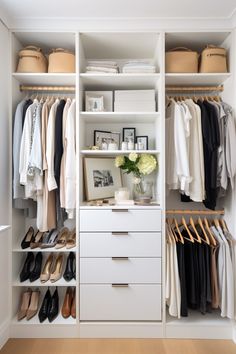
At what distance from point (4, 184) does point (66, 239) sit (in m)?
0.73

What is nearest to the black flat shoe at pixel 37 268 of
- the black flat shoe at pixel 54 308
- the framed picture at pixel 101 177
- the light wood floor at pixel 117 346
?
the black flat shoe at pixel 54 308

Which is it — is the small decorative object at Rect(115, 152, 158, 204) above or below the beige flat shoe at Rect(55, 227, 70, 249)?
above

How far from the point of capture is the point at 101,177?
2.26 m

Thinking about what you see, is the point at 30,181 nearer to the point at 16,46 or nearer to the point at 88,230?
the point at 88,230

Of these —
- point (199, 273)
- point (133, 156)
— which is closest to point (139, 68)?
point (133, 156)

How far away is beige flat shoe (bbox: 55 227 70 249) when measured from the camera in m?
2.13

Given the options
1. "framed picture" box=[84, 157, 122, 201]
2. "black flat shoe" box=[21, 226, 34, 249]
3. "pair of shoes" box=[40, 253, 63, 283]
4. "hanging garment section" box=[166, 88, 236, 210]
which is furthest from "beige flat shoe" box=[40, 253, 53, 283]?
"hanging garment section" box=[166, 88, 236, 210]

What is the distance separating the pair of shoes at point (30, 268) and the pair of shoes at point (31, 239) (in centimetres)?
16

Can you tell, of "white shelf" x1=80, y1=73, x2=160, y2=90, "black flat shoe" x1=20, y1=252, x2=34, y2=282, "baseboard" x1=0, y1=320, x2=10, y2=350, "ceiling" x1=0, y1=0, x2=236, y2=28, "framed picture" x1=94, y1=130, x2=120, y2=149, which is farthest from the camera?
"framed picture" x1=94, y1=130, x2=120, y2=149

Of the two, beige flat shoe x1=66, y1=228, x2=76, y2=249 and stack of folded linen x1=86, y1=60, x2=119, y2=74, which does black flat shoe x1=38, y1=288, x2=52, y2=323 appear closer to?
beige flat shoe x1=66, y1=228, x2=76, y2=249

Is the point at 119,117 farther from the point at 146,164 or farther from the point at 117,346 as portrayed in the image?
the point at 117,346

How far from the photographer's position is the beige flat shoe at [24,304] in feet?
6.75

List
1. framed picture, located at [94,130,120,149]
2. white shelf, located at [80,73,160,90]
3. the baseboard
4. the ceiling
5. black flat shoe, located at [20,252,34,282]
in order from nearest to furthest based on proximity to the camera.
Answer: the ceiling, the baseboard, white shelf, located at [80,73,160,90], black flat shoe, located at [20,252,34,282], framed picture, located at [94,130,120,149]

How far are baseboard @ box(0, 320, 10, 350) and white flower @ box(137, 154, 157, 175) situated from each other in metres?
1.68
